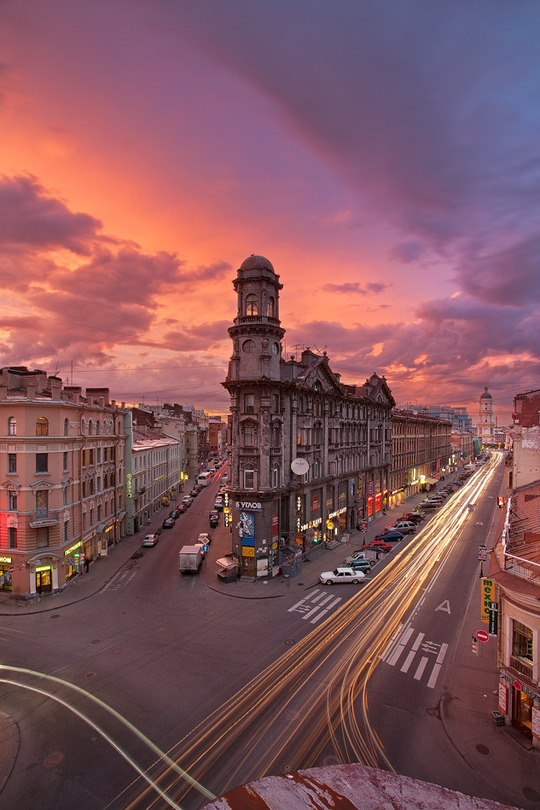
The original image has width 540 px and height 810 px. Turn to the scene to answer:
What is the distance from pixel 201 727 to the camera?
783 inches

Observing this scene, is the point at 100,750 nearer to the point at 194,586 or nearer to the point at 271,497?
the point at 194,586

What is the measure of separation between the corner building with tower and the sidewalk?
2898mm

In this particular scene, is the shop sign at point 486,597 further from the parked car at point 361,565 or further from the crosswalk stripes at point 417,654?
the parked car at point 361,565

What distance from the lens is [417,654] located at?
2714cm

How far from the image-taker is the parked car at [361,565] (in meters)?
43.9

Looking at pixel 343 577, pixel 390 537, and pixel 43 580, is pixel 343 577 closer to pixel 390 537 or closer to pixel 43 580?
pixel 390 537

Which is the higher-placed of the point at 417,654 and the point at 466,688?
the point at 466,688

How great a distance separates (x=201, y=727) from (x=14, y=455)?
28.2m

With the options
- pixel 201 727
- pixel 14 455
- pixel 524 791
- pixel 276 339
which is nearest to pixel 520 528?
pixel 524 791

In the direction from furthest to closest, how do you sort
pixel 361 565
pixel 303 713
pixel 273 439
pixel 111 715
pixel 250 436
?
pixel 361 565
pixel 273 439
pixel 250 436
pixel 303 713
pixel 111 715

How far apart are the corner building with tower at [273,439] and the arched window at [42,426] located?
17488 mm

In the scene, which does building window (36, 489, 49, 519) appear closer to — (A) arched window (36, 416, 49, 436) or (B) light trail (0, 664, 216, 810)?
(A) arched window (36, 416, 49, 436)


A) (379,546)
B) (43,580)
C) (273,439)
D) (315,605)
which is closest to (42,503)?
(43,580)

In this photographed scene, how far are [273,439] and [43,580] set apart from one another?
82.7 feet
